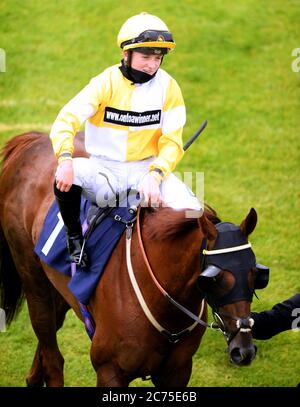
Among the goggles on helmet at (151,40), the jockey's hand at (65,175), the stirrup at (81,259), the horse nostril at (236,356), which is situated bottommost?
the horse nostril at (236,356)

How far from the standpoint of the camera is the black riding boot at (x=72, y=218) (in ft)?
14.3

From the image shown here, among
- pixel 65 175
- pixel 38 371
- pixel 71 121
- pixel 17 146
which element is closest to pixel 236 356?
pixel 65 175

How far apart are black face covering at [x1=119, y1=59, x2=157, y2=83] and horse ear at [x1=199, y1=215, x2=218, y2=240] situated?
3.14 feet

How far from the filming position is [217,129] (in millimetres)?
9406

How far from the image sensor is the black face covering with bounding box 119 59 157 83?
14.4ft

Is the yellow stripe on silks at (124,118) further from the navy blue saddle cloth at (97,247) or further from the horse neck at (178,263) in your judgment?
the horse neck at (178,263)

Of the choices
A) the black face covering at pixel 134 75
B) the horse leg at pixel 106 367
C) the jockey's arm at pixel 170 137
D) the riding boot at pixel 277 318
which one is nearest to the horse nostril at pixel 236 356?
the horse leg at pixel 106 367

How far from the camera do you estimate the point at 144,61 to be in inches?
171

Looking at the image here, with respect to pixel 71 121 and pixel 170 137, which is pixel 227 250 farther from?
pixel 71 121

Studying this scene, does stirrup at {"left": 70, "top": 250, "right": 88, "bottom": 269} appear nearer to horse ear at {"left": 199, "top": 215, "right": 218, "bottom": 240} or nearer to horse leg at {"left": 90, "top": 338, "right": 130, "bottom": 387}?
horse leg at {"left": 90, "top": 338, "right": 130, "bottom": 387}

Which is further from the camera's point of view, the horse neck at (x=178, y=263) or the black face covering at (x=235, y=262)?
the horse neck at (x=178, y=263)

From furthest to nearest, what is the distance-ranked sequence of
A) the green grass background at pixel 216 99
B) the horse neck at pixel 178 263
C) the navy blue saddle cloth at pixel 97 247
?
the green grass background at pixel 216 99 → the navy blue saddle cloth at pixel 97 247 → the horse neck at pixel 178 263

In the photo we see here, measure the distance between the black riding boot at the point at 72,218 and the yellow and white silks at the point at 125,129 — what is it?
0.09m
